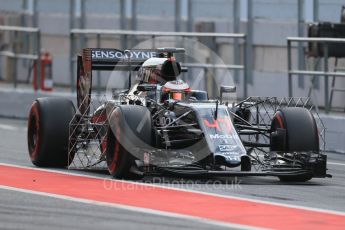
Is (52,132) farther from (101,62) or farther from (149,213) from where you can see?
(149,213)

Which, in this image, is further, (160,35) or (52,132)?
(160,35)

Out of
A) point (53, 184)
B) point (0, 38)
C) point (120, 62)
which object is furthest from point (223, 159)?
point (0, 38)

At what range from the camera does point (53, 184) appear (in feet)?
49.0

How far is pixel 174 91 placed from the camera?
1597cm

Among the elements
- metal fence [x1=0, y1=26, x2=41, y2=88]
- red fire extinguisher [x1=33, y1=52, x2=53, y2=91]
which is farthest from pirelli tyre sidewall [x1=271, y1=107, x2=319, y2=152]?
red fire extinguisher [x1=33, y1=52, x2=53, y2=91]

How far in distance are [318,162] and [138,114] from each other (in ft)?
7.19

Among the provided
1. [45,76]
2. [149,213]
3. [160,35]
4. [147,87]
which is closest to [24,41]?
[45,76]

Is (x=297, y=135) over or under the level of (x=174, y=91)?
under

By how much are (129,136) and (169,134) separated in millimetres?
694

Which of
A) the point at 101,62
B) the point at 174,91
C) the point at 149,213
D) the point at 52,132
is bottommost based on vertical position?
the point at 149,213

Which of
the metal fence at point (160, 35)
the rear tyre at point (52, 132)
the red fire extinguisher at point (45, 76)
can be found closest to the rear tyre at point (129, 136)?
the rear tyre at point (52, 132)

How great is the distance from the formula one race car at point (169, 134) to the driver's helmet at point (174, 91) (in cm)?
1

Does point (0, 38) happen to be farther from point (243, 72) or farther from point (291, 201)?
point (291, 201)

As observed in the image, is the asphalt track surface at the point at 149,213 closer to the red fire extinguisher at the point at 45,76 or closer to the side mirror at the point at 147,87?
the side mirror at the point at 147,87
